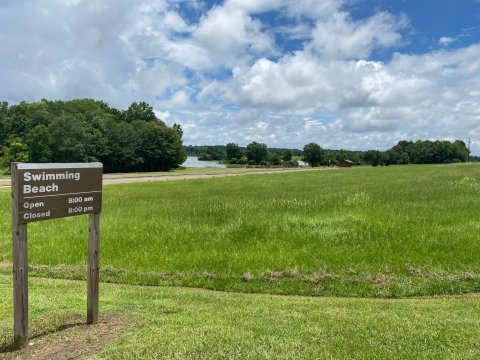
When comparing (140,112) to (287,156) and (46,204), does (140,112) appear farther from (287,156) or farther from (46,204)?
(46,204)

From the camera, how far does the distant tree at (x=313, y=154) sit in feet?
578

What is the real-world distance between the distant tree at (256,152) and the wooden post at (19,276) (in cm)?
16475

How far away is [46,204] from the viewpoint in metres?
5.02

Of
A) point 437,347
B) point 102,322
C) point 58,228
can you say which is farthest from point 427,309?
point 58,228

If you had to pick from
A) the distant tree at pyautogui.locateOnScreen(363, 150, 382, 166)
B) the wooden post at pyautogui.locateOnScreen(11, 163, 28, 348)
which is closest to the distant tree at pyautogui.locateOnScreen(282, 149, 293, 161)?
the distant tree at pyautogui.locateOnScreen(363, 150, 382, 166)

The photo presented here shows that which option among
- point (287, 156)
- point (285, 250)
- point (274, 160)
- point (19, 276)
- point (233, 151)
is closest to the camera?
point (19, 276)

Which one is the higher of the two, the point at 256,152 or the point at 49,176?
the point at 256,152

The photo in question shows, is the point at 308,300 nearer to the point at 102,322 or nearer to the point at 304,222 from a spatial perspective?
the point at 102,322

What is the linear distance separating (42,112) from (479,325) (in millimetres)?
105364

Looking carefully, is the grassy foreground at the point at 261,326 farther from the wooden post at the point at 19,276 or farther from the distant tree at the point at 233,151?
the distant tree at the point at 233,151

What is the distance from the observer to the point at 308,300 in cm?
808

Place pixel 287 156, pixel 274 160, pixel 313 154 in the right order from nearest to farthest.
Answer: pixel 274 160, pixel 313 154, pixel 287 156

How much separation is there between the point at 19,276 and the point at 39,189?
1.00m

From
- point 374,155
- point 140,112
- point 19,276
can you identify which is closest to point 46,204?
point 19,276
